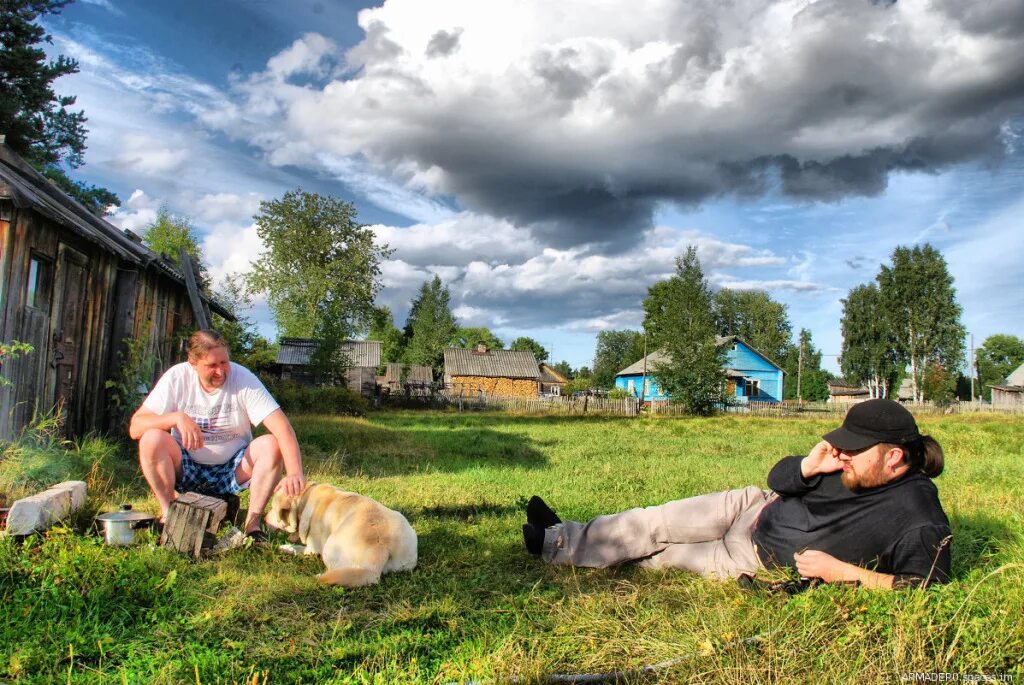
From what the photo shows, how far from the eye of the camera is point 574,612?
3303 millimetres

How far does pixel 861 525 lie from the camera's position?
3395 millimetres

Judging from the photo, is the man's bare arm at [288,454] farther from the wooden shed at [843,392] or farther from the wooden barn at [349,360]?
the wooden shed at [843,392]

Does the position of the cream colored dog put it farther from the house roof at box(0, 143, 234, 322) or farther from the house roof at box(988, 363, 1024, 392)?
the house roof at box(988, 363, 1024, 392)

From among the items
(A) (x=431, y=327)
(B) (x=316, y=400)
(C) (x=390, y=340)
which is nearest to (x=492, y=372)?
(A) (x=431, y=327)

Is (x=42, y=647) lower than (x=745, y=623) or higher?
lower

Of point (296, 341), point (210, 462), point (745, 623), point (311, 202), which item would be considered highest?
point (311, 202)

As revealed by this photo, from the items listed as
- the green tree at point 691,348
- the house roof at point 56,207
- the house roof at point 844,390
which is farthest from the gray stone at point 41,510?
the house roof at point 844,390

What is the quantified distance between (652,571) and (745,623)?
110 cm

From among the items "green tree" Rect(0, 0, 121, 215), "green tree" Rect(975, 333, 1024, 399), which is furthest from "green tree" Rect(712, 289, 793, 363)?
"green tree" Rect(0, 0, 121, 215)

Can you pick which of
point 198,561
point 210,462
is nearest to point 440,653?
point 198,561

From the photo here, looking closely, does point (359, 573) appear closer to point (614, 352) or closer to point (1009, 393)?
point (1009, 393)

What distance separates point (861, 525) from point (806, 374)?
8420 centimetres

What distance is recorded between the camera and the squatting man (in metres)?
4.35

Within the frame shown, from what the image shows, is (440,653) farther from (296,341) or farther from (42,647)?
(296,341)
